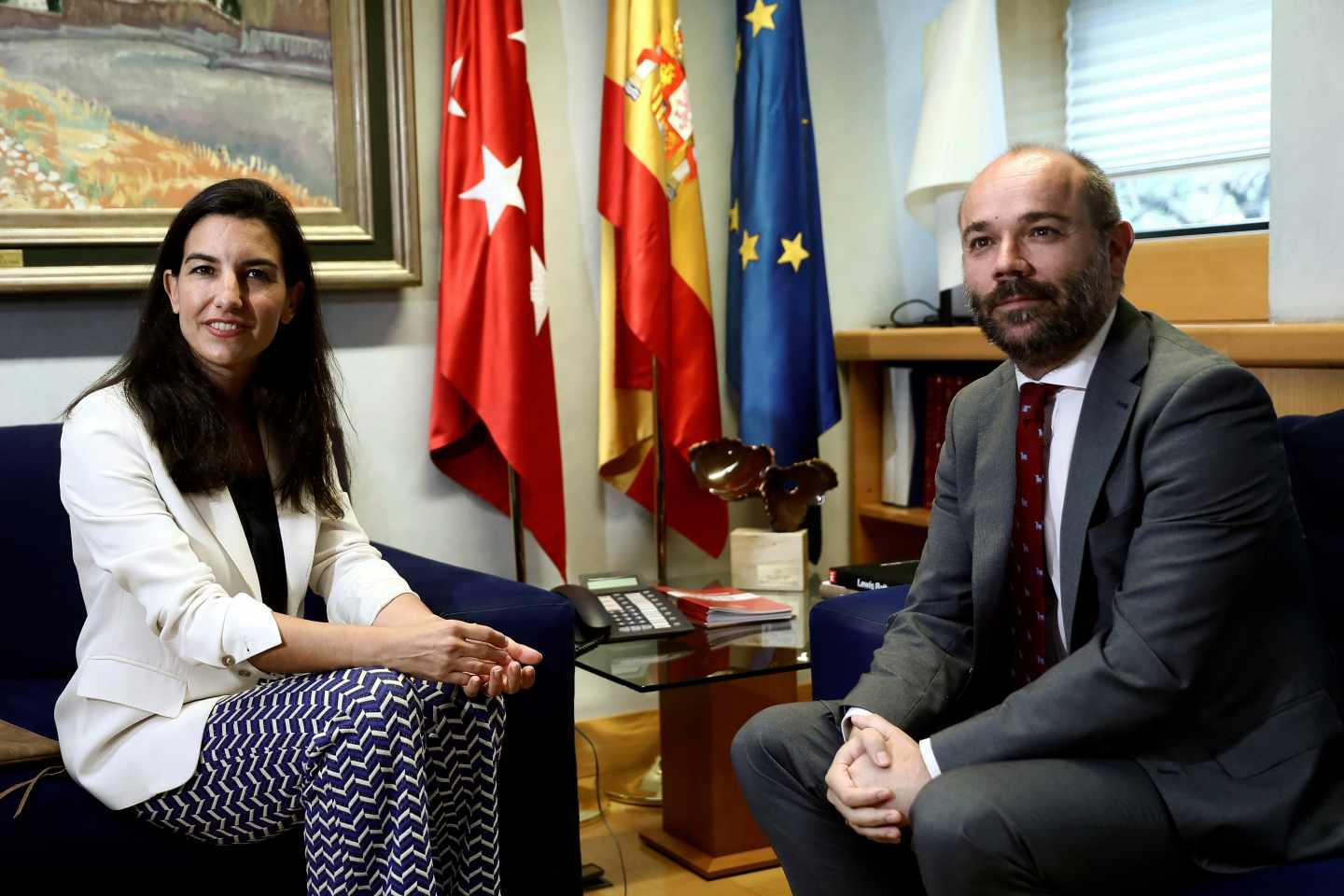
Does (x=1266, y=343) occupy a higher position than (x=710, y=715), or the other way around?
(x=1266, y=343)

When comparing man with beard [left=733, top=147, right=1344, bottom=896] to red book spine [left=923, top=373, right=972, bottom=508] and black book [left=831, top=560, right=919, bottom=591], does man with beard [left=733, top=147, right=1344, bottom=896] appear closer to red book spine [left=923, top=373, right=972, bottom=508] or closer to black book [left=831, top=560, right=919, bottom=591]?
black book [left=831, top=560, right=919, bottom=591]

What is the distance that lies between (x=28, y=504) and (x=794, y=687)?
1510mm

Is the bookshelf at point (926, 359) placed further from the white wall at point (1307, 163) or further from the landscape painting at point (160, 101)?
the landscape painting at point (160, 101)

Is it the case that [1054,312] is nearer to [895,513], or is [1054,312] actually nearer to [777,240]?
[777,240]

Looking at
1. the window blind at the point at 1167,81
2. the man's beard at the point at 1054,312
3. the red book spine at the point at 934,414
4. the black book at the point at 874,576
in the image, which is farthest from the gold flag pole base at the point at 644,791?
the window blind at the point at 1167,81

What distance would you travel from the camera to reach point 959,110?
318 cm

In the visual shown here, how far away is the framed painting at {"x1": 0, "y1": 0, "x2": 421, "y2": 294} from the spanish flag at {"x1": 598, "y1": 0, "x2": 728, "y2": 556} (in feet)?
1.58

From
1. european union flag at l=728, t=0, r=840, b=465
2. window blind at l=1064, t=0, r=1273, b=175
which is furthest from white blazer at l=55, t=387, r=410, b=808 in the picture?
window blind at l=1064, t=0, r=1273, b=175

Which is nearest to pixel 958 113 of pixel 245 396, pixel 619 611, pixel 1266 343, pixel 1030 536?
pixel 1266 343

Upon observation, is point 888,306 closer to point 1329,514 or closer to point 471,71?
point 471,71

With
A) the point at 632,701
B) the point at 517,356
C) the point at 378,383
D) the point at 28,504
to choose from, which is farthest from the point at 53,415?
the point at 632,701

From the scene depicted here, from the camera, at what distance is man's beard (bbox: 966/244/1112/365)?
1731 mm

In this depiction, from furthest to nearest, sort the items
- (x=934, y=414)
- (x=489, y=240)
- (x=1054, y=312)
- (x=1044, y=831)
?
(x=934, y=414) < (x=489, y=240) < (x=1054, y=312) < (x=1044, y=831)

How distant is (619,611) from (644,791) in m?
0.61
